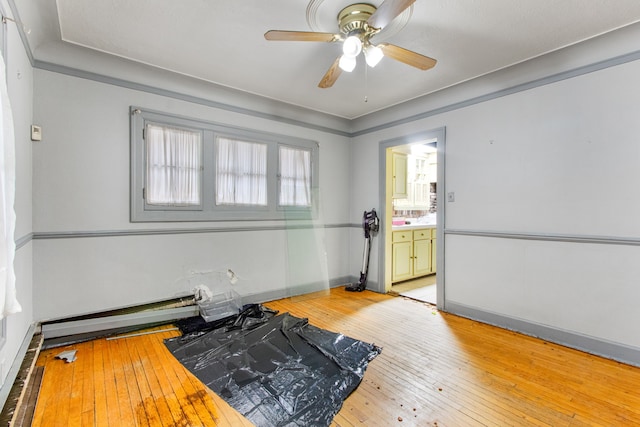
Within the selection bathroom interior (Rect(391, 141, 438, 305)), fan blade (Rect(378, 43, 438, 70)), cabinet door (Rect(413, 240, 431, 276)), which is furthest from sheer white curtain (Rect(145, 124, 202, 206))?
cabinet door (Rect(413, 240, 431, 276))

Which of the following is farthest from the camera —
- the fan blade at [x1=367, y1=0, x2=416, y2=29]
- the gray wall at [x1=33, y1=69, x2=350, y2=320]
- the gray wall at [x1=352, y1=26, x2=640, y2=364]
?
the gray wall at [x1=33, y1=69, x2=350, y2=320]

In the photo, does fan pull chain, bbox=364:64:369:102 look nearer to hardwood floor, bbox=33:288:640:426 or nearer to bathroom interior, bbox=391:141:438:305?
bathroom interior, bbox=391:141:438:305

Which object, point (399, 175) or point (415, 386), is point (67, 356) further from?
point (399, 175)

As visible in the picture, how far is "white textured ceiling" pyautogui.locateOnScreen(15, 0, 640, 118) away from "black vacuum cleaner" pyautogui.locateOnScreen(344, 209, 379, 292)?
1899mm

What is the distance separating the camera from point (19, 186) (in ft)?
6.89

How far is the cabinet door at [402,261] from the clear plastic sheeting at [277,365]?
2030 millimetres

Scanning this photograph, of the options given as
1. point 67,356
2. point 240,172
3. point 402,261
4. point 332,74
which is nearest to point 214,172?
point 240,172

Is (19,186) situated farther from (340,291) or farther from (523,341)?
(523,341)

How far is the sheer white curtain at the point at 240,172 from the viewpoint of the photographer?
3.58m

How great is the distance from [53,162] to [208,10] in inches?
75.3

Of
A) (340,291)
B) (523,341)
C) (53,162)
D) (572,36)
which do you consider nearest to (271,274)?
(340,291)

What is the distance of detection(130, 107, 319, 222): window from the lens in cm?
307

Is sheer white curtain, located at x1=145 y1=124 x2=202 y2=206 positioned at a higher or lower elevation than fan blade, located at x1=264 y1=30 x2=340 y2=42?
lower

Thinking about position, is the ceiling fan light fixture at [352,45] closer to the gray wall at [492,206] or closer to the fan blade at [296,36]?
the fan blade at [296,36]
